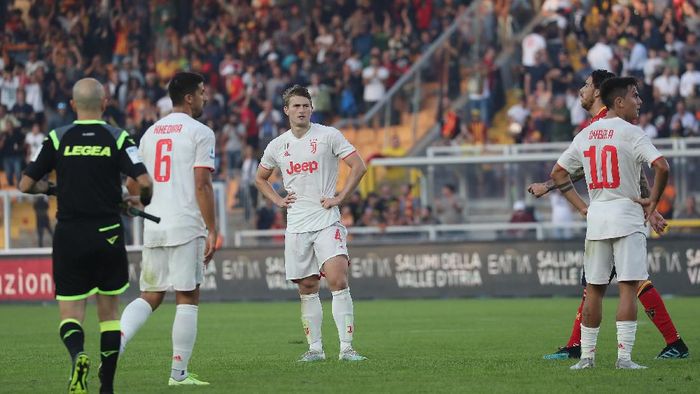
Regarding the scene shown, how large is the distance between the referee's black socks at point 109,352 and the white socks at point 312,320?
3238mm

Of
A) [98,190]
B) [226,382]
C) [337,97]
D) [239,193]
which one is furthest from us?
[337,97]

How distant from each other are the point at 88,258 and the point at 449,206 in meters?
16.1

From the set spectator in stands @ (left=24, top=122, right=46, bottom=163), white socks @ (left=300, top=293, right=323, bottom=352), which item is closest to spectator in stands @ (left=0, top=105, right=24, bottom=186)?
spectator in stands @ (left=24, top=122, right=46, bottom=163)

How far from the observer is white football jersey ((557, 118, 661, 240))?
1030 centimetres

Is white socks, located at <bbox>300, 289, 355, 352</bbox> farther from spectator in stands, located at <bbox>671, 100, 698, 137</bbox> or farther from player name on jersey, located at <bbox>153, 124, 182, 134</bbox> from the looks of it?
spectator in stands, located at <bbox>671, 100, 698, 137</bbox>

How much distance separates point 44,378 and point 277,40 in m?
23.9

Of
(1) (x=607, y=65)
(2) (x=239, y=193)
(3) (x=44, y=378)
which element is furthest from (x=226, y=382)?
(1) (x=607, y=65)

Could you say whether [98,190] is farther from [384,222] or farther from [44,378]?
[384,222]

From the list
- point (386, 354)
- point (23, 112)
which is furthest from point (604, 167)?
point (23, 112)

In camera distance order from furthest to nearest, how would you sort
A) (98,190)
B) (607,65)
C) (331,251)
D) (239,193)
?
(607,65)
(239,193)
(331,251)
(98,190)

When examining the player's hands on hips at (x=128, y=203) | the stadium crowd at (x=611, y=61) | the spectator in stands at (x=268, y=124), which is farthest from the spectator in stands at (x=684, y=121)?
the player's hands on hips at (x=128, y=203)

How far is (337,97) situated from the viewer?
3083 cm

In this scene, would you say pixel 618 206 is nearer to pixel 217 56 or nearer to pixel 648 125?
pixel 648 125

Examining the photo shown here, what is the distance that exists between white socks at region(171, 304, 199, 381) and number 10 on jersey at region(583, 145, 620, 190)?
3.24 metres
